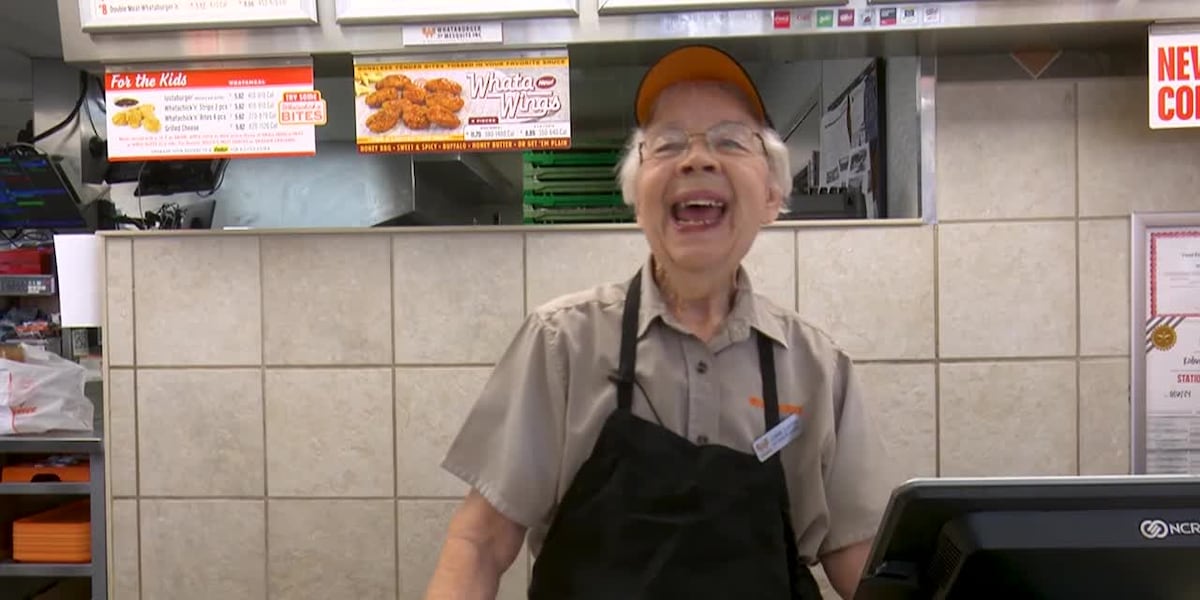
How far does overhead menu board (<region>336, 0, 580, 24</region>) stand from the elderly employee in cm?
63

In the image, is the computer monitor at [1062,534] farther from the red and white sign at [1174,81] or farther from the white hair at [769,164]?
the red and white sign at [1174,81]

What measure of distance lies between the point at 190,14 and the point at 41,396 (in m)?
1.13

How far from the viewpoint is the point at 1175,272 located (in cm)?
197

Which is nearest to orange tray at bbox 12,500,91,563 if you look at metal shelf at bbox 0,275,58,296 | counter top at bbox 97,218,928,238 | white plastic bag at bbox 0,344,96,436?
white plastic bag at bbox 0,344,96,436

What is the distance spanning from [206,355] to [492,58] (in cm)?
110

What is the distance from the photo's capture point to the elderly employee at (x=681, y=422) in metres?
1.17

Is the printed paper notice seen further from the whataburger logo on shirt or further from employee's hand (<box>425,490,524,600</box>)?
employee's hand (<box>425,490,524,600</box>)

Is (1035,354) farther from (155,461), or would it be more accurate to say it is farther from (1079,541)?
(155,461)

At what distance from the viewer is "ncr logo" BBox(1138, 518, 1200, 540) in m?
0.61

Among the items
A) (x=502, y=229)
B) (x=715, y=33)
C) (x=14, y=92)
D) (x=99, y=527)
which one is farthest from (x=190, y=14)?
(x=14, y=92)

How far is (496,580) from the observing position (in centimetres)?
123

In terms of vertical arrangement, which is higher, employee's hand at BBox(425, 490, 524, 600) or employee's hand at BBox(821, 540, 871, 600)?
employee's hand at BBox(425, 490, 524, 600)

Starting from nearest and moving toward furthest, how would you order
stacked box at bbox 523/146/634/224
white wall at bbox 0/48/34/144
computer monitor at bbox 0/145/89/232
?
stacked box at bbox 523/146/634/224
computer monitor at bbox 0/145/89/232
white wall at bbox 0/48/34/144

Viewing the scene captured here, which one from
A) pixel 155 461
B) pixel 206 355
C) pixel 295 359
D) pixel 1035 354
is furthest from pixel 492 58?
pixel 1035 354
